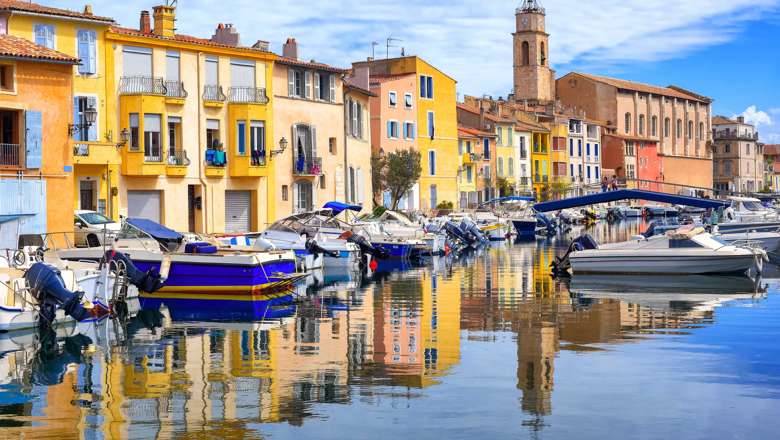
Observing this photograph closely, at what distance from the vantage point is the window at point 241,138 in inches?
1898

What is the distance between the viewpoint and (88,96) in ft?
139

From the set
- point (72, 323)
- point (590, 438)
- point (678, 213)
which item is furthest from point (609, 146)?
point (590, 438)

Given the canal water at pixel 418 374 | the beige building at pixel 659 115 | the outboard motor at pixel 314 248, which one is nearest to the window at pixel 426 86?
the outboard motor at pixel 314 248

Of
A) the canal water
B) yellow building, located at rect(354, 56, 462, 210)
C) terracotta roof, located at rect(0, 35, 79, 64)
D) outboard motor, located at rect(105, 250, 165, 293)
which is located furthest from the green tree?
outboard motor, located at rect(105, 250, 165, 293)

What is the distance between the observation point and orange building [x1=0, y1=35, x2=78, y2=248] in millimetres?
33062

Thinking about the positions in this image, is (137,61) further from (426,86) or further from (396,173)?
(426,86)

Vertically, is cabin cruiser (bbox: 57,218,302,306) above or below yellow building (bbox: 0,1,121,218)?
below

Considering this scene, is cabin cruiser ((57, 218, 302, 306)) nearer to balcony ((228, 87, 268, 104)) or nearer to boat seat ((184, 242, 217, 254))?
boat seat ((184, 242, 217, 254))

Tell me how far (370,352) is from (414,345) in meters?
1.23

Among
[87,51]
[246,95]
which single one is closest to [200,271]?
[87,51]

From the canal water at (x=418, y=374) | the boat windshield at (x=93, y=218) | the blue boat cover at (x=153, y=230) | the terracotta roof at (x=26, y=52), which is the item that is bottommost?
the canal water at (x=418, y=374)

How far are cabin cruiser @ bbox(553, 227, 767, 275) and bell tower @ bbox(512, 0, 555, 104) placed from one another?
300 ft

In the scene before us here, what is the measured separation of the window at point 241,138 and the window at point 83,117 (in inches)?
289

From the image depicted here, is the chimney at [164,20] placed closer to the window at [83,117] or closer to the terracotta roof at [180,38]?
the terracotta roof at [180,38]
